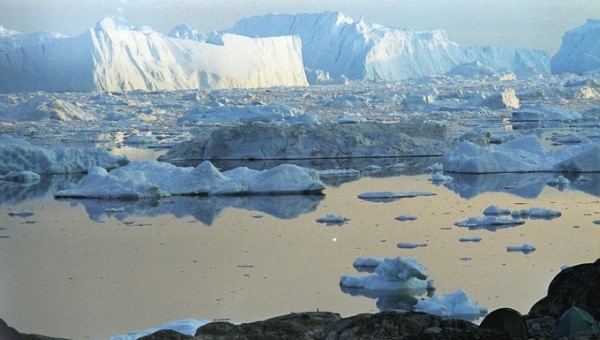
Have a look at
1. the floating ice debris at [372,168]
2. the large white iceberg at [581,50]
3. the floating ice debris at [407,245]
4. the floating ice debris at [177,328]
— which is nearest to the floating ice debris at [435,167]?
Result: the floating ice debris at [372,168]

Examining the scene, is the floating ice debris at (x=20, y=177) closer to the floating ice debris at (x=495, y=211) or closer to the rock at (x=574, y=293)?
the floating ice debris at (x=495, y=211)

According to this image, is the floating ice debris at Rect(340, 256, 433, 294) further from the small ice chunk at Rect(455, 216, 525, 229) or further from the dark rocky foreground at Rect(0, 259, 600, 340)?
the small ice chunk at Rect(455, 216, 525, 229)

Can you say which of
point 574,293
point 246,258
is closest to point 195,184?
point 246,258

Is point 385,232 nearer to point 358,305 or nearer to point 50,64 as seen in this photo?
point 358,305

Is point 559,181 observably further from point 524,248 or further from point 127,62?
point 127,62

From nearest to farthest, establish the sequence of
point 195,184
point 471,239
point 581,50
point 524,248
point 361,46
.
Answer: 1. point 524,248
2. point 471,239
3. point 195,184
4. point 581,50
5. point 361,46

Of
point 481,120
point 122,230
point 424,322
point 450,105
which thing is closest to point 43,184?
point 122,230

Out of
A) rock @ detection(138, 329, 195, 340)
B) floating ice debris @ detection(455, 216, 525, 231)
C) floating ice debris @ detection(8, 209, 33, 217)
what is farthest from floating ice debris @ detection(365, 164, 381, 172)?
rock @ detection(138, 329, 195, 340)
